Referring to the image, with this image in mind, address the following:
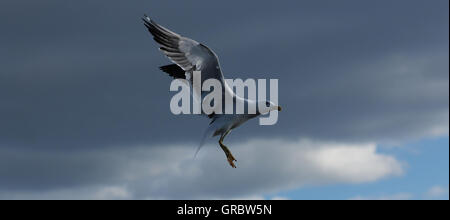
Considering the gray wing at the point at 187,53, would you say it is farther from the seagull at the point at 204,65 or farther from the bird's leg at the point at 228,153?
the bird's leg at the point at 228,153

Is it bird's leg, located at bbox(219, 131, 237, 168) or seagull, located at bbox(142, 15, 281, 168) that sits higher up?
seagull, located at bbox(142, 15, 281, 168)

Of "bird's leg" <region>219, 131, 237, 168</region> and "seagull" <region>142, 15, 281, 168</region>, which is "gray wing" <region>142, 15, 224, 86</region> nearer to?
"seagull" <region>142, 15, 281, 168</region>

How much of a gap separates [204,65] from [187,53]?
0.92m

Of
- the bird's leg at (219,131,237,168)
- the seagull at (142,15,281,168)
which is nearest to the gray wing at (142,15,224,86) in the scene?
the seagull at (142,15,281,168)

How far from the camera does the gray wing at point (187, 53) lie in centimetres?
2491

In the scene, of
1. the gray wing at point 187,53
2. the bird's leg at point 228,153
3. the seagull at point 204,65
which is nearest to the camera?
the bird's leg at point 228,153

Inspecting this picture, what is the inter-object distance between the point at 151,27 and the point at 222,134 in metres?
5.66

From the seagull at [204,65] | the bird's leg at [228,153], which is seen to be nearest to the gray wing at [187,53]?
the seagull at [204,65]

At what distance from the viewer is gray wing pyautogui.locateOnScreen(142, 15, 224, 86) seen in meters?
24.9

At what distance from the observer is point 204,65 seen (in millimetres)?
25125

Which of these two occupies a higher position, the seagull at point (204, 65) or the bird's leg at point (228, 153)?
the seagull at point (204, 65)

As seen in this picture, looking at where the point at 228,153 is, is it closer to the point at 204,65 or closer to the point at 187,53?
the point at 204,65
